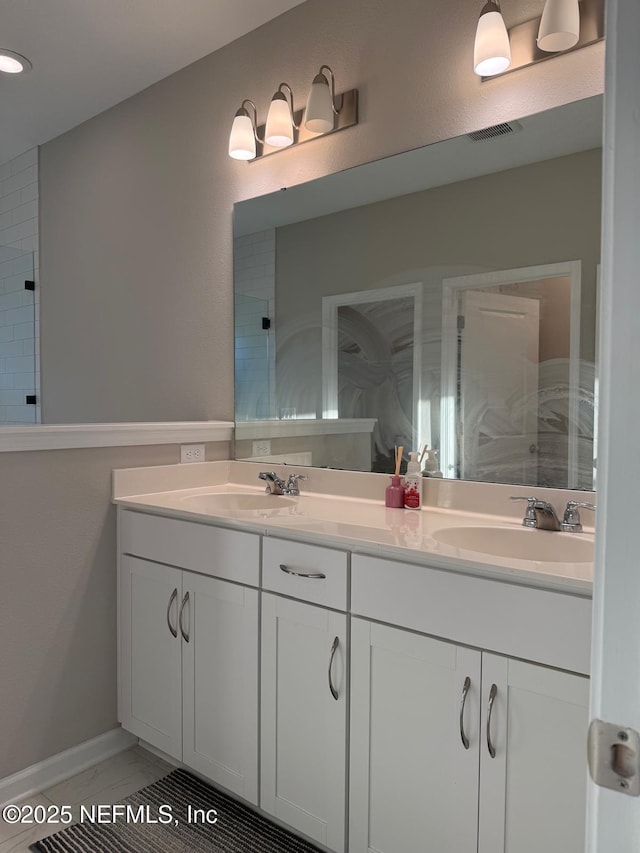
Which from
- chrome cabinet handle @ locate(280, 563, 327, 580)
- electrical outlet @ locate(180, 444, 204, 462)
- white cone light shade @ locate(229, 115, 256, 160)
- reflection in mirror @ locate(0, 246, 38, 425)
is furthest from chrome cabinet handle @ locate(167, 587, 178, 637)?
reflection in mirror @ locate(0, 246, 38, 425)

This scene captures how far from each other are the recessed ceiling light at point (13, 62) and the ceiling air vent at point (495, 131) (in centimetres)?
203

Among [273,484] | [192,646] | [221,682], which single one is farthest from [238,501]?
[221,682]

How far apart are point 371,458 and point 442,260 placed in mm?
697

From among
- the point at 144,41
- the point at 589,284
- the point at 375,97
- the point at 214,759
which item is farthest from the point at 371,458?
the point at 144,41

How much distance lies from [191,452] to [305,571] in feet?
3.31

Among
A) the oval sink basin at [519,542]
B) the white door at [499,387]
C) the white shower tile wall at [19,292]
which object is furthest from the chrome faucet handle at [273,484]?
the white shower tile wall at [19,292]

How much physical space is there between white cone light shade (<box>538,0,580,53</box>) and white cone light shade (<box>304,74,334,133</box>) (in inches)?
29.6

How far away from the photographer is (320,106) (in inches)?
84.8

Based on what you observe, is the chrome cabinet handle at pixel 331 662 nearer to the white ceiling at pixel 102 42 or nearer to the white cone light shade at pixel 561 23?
the white cone light shade at pixel 561 23

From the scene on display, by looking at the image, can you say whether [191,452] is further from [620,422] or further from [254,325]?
[620,422]

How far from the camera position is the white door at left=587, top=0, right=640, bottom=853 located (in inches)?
17.9

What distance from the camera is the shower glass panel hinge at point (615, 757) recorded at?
0.47 metres

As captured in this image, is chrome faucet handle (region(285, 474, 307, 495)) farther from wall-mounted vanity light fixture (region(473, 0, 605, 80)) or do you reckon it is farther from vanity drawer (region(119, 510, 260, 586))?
wall-mounted vanity light fixture (region(473, 0, 605, 80))

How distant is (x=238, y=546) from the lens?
1.82 m
